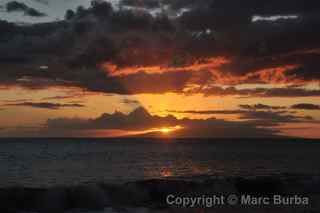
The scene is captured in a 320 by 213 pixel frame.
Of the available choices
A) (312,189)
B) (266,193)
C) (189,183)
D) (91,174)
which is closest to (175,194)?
(189,183)

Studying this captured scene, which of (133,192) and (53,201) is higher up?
(53,201)

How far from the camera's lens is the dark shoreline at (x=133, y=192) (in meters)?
31.1

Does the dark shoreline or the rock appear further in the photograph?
the dark shoreline

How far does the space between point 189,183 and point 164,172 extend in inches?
722

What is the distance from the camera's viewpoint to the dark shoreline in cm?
3112

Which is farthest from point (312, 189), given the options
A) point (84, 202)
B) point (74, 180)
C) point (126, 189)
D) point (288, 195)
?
point (74, 180)

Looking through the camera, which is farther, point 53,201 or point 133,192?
point 133,192

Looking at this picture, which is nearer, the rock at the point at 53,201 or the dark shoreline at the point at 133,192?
Answer: the rock at the point at 53,201

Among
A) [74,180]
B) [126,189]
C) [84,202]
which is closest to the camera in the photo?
[84,202]

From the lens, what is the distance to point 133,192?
3475 cm

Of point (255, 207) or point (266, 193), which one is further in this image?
point (266, 193)

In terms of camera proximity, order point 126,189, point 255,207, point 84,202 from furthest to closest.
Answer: point 126,189 → point 84,202 → point 255,207

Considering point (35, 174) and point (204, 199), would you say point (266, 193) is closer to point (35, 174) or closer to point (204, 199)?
point (204, 199)

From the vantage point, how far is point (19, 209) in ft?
99.5
